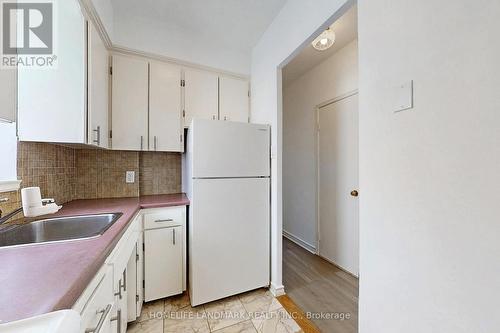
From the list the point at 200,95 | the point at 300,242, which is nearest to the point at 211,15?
the point at 200,95

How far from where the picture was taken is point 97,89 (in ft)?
4.99

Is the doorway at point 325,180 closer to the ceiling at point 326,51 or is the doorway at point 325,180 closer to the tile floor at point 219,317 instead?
the ceiling at point 326,51

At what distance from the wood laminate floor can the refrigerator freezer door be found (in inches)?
45.9

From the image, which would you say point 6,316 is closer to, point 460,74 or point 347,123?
point 460,74

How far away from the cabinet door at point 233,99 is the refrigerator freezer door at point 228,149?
0.52m

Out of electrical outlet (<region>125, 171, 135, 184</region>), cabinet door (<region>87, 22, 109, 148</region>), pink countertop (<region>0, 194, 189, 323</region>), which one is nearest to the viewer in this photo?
pink countertop (<region>0, 194, 189, 323</region>)

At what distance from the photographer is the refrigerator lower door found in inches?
64.7

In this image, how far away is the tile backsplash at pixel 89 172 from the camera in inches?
51.3

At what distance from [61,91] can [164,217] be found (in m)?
1.12

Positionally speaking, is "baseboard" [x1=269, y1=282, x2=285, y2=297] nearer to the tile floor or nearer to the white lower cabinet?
the tile floor

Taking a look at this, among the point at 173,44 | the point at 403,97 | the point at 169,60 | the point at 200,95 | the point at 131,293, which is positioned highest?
the point at 173,44

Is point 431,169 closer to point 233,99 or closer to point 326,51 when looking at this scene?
point 233,99

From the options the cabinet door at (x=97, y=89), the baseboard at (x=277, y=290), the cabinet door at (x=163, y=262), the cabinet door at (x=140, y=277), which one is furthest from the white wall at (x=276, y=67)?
the cabinet door at (x=97, y=89)

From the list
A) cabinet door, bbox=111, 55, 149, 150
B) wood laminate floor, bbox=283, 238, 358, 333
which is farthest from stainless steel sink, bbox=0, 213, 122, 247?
wood laminate floor, bbox=283, 238, 358, 333
